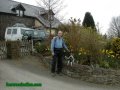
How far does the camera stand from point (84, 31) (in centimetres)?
1588

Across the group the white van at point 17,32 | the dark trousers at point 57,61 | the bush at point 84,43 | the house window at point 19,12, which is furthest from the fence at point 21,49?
the house window at point 19,12

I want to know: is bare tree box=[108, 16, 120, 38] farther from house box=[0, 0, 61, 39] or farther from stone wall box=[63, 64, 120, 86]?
stone wall box=[63, 64, 120, 86]

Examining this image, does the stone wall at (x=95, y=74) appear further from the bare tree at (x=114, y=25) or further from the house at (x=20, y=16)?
the bare tree at (x=114, y=25)

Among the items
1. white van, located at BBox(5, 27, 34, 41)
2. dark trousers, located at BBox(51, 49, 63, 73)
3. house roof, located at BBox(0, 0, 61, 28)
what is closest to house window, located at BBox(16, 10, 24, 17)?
house roof, located at BBox(0, 0, 61, 28)

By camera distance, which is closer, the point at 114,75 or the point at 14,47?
the point at 114,75

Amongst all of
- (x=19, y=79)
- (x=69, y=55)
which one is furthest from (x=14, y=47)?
(x=19, y=79)

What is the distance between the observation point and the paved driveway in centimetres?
1196

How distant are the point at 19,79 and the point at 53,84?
1.58m

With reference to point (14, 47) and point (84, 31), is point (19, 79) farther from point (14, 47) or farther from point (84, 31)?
point (14, 47)

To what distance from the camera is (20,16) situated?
44938 millimetres

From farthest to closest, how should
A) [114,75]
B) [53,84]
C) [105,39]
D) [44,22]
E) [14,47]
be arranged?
[44,22] → [14,47] → [105,39] → [114,75] → [53,84]

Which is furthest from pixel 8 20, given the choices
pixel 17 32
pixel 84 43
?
pixel 84 43

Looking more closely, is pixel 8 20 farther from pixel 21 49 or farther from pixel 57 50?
pixel 57 50

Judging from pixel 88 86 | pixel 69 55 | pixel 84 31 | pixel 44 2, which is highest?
pixel 44 2
